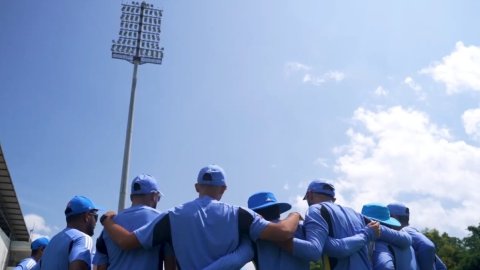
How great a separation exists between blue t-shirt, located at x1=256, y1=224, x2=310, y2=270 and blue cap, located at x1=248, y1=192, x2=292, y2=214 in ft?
1.24

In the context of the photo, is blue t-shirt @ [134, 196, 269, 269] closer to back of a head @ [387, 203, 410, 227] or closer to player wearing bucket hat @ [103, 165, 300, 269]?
player wearing bucket hat @ [103, 165, 300, 269]

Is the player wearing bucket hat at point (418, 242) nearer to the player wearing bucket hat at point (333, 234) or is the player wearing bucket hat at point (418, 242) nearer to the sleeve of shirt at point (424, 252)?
the sleeve of shirt at point (424, 252)

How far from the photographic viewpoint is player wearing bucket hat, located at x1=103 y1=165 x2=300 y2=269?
13.1 feet

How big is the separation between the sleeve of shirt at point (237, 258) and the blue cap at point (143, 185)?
1.10m

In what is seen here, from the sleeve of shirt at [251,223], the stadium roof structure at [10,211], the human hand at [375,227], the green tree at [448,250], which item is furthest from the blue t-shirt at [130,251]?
the green tree at [448,250]

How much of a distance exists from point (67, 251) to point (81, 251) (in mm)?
193

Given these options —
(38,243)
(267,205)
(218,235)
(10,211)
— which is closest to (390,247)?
(267,205)

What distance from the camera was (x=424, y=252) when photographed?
5.73 meters

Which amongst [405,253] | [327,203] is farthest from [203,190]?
[405,253]

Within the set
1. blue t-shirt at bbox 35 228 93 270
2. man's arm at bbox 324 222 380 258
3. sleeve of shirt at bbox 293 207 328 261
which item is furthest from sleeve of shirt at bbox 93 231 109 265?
man's arm at bbox 324 222 380 258

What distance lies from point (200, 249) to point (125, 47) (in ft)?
94.7

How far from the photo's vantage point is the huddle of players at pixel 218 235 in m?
4.03

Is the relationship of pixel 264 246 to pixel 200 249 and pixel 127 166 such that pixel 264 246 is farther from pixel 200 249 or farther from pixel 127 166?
pixel 127 166

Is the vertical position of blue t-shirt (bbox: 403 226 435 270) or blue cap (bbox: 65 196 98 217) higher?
blue cap (bbox: 65 196 98 217)
